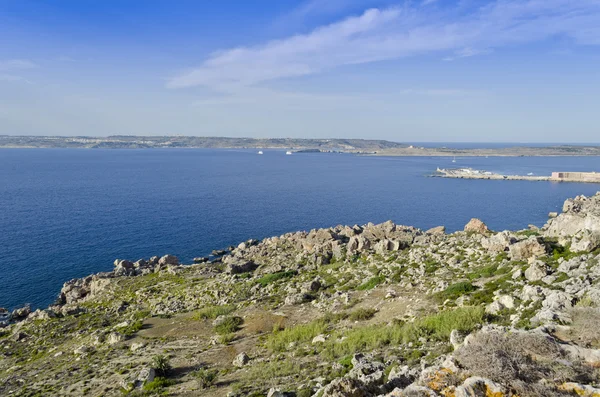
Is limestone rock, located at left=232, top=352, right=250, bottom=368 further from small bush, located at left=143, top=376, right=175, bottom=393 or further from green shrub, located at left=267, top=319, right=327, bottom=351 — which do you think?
small bush, located at left=143, top=376, right=175, bottom=393

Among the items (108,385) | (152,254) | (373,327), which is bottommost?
(152,254)

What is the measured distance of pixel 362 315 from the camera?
25.3 meters

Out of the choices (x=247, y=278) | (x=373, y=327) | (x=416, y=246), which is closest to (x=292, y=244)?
(x=247, y=278)

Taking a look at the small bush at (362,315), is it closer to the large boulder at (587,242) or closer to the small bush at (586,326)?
the small bush at (586,326)

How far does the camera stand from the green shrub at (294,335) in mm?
22922

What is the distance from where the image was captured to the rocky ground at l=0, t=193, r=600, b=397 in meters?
12.2

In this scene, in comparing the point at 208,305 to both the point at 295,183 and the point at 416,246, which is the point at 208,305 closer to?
the point at 416,246

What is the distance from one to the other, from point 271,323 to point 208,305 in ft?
37.5

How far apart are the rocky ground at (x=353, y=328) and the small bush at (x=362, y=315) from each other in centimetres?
20

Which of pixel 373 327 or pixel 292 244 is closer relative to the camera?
pixel 373 327

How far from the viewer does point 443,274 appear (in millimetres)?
30547

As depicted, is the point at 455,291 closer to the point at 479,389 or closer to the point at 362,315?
the point at 362,315

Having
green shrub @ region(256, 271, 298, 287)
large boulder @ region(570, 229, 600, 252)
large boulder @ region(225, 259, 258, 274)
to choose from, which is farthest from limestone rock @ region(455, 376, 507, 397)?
large boulder @ region(225, 259, 258, 274)

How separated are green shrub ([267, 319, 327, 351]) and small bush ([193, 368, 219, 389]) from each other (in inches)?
151
